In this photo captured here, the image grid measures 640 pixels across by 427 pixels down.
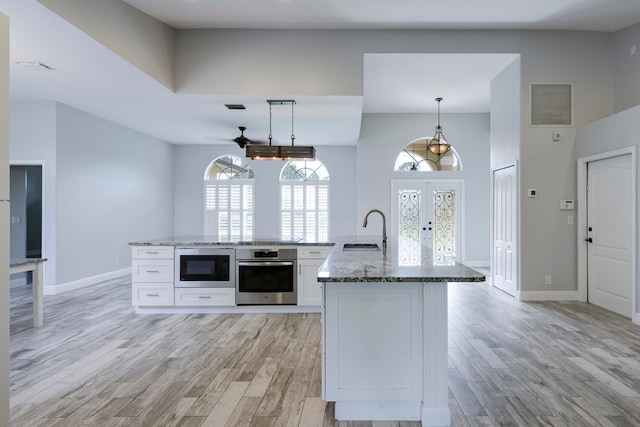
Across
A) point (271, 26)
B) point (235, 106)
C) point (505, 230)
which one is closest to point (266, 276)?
point (235, 106)

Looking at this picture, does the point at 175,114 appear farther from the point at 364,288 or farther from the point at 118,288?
the point at 364,288

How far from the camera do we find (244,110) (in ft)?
18.3

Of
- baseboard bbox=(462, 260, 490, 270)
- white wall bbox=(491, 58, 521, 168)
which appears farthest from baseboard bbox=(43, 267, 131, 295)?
baseboard bbox=(462, 260, 490, 270)

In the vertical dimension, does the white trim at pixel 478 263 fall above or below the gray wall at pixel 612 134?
below

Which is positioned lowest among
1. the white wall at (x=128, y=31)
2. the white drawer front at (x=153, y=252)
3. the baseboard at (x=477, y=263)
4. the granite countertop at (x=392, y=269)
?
the baseboard at (x=477, y=263)

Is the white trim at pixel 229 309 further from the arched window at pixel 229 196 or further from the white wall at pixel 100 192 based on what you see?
the arched window at pixel 229 196

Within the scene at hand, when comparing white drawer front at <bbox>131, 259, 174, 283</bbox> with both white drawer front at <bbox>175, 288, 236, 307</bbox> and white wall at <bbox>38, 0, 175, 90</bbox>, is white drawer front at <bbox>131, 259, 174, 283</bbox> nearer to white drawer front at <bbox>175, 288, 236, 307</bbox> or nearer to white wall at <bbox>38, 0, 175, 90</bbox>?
white drawer front at <bbox>175, 288, 236, 307</bbox>

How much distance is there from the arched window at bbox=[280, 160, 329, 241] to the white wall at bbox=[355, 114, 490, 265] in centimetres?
126

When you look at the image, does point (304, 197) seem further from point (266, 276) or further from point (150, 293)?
point (150, 293)

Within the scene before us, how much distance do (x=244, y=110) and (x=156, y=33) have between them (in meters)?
1.55

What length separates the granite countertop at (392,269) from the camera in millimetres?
1938

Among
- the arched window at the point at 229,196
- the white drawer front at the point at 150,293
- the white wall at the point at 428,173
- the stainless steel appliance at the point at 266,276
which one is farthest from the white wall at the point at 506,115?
the arched window at the point at 229,196

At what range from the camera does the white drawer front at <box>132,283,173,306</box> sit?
4.30 m

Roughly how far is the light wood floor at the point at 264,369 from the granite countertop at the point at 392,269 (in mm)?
876
